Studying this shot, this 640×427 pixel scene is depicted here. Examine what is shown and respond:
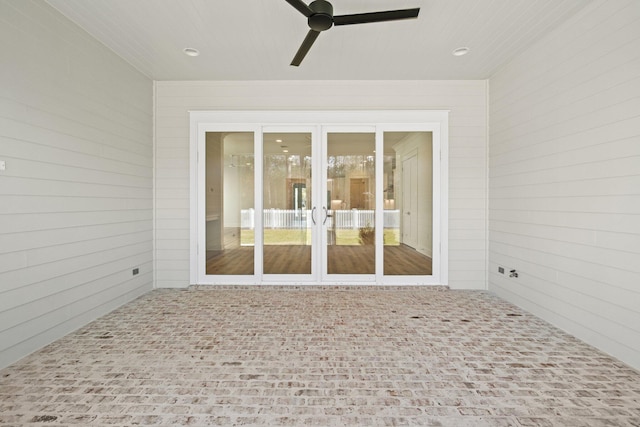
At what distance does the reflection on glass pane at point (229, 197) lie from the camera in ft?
14.7

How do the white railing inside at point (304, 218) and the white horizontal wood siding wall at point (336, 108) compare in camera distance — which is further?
the white railing inside at point (304, 218)

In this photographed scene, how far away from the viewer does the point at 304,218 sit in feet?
14.8

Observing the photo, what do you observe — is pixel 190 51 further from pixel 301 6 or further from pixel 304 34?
pixel 301 6

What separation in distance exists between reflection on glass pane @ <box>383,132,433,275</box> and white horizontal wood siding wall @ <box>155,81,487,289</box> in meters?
0.34

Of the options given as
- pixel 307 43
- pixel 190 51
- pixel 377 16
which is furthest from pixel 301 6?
pixel 190 51

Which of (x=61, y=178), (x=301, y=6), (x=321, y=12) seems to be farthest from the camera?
(x=61, y=178)

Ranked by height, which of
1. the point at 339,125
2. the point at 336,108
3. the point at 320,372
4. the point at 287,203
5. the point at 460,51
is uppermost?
the point at 460,51

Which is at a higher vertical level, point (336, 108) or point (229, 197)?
point (336, 108)

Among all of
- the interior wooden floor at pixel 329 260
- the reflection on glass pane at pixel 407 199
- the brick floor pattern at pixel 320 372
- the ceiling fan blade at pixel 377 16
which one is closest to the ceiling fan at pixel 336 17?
the ceiling fan blade at pixel 377 16

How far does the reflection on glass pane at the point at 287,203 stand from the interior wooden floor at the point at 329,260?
0.02 meters

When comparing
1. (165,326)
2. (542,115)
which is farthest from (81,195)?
(542,115)

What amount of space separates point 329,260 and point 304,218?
744 mm

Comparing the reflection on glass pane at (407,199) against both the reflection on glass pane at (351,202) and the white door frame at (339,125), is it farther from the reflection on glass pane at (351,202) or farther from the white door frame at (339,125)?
the reflection on glass pane at (351,202)

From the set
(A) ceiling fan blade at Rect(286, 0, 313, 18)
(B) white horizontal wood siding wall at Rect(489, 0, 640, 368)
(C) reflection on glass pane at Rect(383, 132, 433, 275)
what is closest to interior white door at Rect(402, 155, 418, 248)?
(C) reflection on glass pane at Rect(383, 132, 433, 275)
